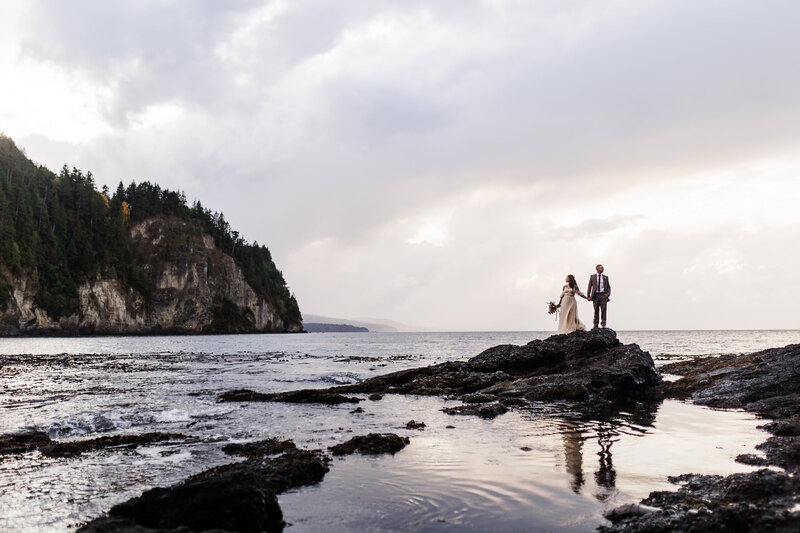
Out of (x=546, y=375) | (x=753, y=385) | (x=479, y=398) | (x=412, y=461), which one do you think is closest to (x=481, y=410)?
(x=479, y=398)

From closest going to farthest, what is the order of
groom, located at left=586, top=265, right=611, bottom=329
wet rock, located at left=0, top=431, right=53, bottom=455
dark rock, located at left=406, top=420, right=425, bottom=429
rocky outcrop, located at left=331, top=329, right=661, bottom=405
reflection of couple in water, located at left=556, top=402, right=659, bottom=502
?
reflection of couple in water, located at left=556, top=402, right=659, bottom=502, wet rock, located at left=0, top=431, right=53, bottom=455, dark rock, located at left=406, top=420, right=425, bottom=429, rocky outcrop, located at left=331, top=329, right=661, bottom=405, groom, located at left=586, top=265, right=611, bottom=329

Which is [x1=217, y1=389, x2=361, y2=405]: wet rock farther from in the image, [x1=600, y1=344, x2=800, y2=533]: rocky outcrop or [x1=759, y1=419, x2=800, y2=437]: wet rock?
[x1=600, y1=344, x2=800, y2=533]: rocky outcrop

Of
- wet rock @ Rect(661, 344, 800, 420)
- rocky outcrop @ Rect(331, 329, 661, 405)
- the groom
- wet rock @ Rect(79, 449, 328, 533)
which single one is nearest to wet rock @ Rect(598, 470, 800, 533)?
wet rock @ Rect(79, 449, 328, 533)

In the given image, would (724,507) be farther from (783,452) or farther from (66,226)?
(66,226)

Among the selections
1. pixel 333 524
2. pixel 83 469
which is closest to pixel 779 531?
pixel 333 524

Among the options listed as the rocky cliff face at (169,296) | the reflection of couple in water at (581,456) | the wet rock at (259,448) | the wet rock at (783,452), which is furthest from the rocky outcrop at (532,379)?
the rocky cliff face at (169,296)

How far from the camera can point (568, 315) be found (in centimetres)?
2262

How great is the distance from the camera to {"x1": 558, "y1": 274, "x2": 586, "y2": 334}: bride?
22203 mm

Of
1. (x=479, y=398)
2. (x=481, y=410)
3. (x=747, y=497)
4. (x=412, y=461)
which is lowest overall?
(x=479, y=398)

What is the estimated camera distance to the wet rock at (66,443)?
944 cm

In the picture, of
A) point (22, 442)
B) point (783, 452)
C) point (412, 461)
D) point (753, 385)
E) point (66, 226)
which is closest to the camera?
point (783, 452)

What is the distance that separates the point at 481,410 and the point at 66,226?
12888cm

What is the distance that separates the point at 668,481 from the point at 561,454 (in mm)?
2019

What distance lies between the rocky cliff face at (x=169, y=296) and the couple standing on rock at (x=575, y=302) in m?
105
